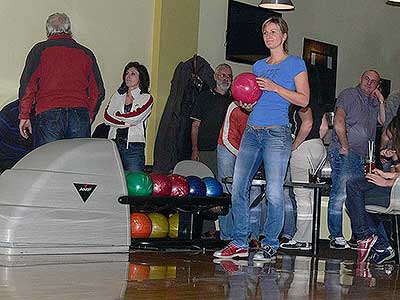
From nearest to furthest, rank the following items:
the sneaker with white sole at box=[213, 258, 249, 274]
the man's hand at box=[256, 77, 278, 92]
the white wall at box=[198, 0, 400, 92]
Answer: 1. the sneaker with white sole at box=[213, 258, 249, 274]
2. the man's hand at box=[256, 77, 278, 92]
3. the white wall at box=[198, 0, 400, 92]

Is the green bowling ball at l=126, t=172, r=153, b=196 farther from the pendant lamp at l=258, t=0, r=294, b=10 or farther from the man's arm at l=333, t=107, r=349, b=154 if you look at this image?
the pendant lamp at l=258, t=0, r=294, b=10

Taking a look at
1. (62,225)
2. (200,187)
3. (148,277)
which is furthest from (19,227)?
(200,187)

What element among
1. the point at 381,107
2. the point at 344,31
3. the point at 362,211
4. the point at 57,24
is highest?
the point at 344,31

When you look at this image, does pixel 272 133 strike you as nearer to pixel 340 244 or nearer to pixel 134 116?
pixel 134 116

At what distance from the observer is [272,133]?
4863 mm

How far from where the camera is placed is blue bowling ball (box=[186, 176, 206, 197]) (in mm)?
5820

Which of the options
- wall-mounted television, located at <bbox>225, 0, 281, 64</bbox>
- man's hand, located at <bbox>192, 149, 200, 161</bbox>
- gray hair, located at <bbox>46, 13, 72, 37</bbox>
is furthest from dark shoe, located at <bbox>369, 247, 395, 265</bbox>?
wall-mounted television, located at <bbox>225, 0, 281, 64</bbox>

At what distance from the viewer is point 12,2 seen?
7215mm

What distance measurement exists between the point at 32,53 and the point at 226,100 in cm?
161

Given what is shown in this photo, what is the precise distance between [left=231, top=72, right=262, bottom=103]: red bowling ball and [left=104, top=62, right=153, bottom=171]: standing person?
1454mm

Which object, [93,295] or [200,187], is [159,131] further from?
[93,295]

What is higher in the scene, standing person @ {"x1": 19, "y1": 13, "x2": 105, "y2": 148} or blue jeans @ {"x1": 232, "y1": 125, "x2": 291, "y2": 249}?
standing person @ {"x1": 19, "y1": 13, "x2": 105, "y2": 148}

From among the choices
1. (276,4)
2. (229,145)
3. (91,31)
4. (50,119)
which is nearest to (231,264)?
(229,145)

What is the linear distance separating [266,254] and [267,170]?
0.44 m
